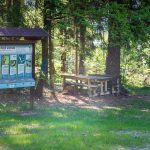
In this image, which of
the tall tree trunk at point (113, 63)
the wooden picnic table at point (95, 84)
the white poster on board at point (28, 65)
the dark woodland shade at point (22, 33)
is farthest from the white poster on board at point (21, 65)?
the tall tree trunk at point (113, 63)

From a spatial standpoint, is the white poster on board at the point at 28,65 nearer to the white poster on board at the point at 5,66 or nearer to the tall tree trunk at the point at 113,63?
the white poster on board at the point at 5,66

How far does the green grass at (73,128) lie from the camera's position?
7953 mm

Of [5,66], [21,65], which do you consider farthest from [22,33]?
[5,66]

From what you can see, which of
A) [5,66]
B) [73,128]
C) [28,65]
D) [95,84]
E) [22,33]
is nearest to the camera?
[73,128]

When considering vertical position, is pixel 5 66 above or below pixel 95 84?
above

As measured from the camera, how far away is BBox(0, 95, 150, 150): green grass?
26.1 ft

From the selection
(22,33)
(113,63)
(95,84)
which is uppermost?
(22,33)

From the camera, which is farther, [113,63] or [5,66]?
[113,63]

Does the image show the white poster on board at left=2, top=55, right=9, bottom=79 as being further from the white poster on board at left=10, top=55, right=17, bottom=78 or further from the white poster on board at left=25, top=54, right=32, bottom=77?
the white poster on board at left=25, top=54, right=32, bottom=77

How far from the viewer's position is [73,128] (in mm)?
9883

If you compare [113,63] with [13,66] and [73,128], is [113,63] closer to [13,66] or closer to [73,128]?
[13,66]

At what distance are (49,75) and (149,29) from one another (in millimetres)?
4591

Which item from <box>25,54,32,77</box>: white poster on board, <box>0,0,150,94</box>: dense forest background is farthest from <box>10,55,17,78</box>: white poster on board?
<box>0,0,150,94</box>: dense forest background

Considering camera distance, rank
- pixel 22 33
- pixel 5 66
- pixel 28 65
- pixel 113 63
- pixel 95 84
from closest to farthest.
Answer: pixel 5 66 → pixel 22 33 → pixel 28 65 → pixel 95 84 → pixel 113 63
